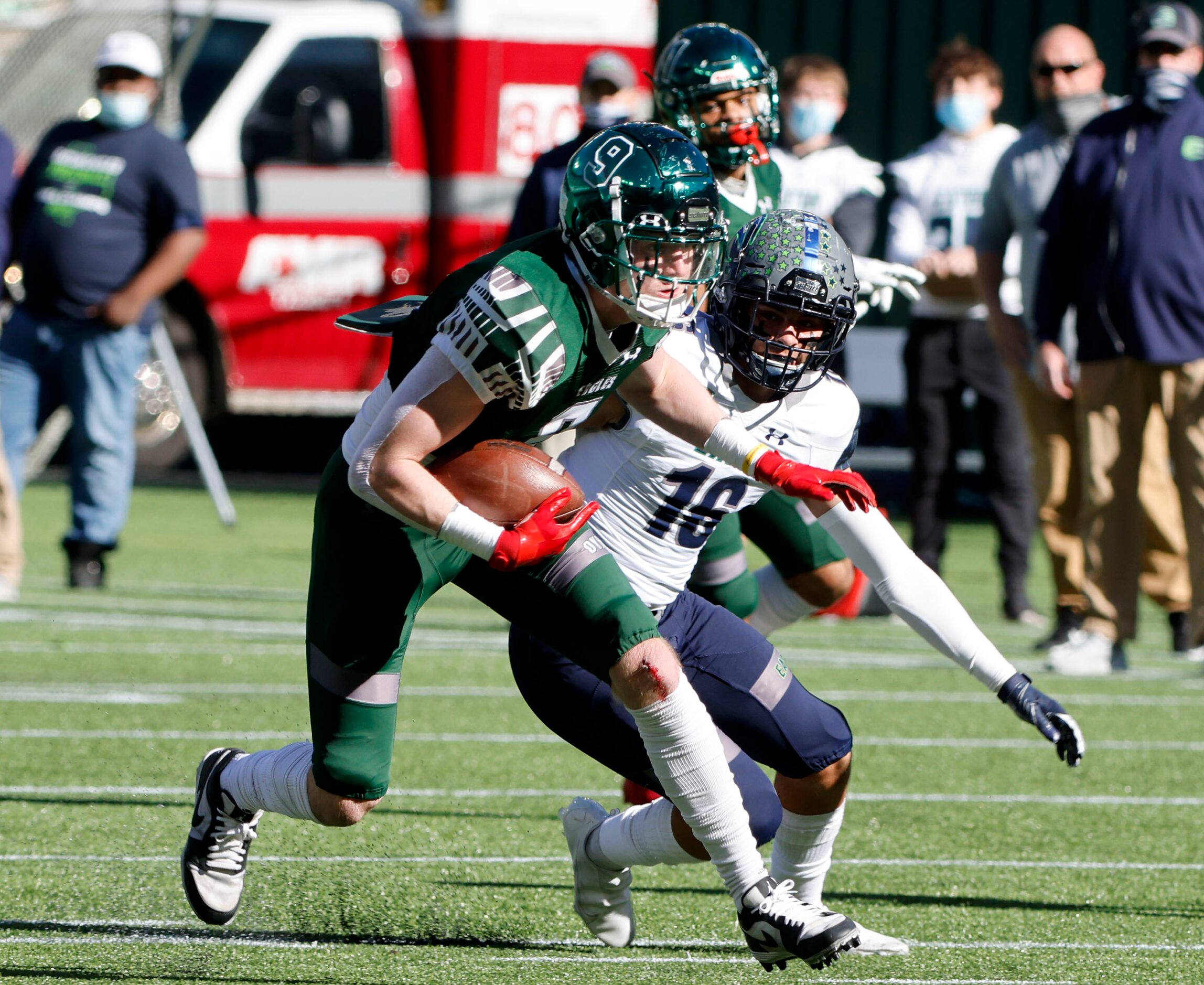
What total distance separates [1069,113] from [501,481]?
5.08m

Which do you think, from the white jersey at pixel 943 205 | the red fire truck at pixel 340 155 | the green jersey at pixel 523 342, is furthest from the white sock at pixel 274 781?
the red fire truck at pixel 340 155

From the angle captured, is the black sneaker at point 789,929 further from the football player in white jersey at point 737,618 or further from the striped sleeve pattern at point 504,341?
the striped sleeve pattern at point 504,341

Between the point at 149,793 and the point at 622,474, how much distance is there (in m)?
1.78

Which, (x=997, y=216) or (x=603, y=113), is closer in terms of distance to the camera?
(x=603, y=113)

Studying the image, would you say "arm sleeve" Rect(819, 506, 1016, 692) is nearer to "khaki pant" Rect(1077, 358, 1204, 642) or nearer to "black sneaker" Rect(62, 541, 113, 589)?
"khaki pant" Rect(1077, 358, 1204, 642)

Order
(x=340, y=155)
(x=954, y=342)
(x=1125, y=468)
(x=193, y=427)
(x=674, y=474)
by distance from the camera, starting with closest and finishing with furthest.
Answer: (x=674, y=474), (x=1125, y=468), (x=954, y=342), (x=193, y=427), (x=340, y=155)

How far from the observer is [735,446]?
3842 mm

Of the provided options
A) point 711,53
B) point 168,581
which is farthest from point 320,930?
point 168,581

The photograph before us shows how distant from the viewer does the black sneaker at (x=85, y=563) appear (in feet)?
28.0

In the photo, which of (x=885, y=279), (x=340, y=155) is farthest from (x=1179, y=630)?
(x=340, y=155)

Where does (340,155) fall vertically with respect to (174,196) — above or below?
below

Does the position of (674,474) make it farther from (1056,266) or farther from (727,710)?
(1056,266)

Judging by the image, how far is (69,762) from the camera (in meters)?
5.49

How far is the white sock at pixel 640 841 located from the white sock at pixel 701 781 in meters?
0.35
